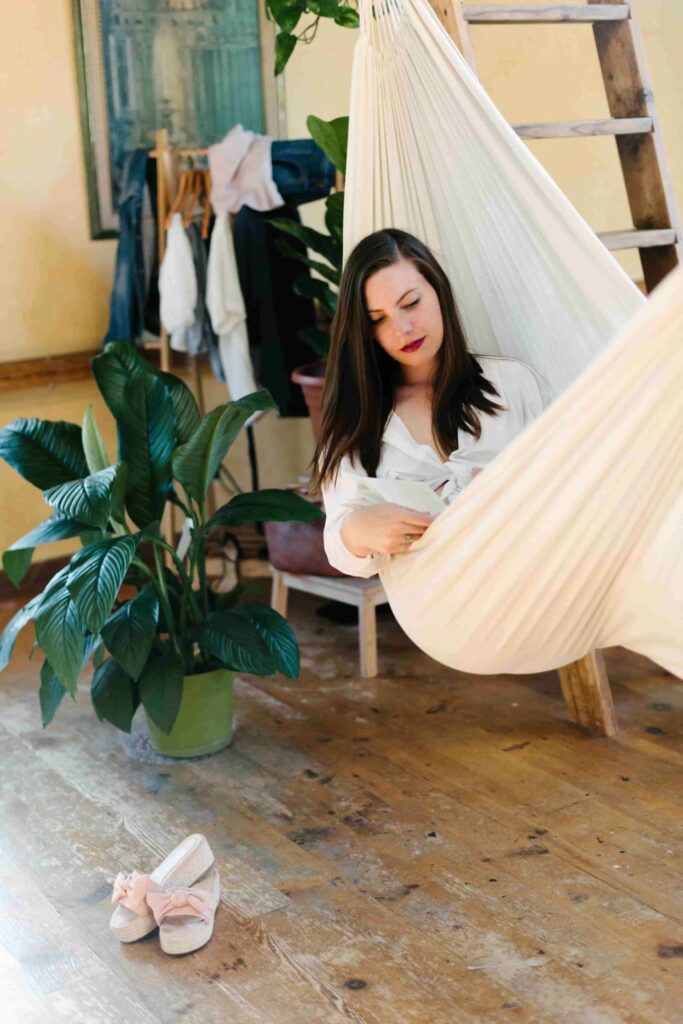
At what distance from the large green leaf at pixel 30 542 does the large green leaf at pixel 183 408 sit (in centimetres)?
29

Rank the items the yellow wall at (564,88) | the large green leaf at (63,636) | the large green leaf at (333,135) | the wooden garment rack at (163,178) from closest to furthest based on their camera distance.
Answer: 1. the large green leaf at (63,636)
2. the large green leaf at (333,135)
3. the wooden garment rack at (163,178)
4. the yellow wall at (564,88)

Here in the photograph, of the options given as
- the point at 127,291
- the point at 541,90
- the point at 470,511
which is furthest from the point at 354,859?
the point at 541,90

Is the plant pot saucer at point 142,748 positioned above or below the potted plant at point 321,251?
below

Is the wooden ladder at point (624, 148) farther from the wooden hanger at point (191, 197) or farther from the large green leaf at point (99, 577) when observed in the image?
the wooden hanger at point (191, 197)

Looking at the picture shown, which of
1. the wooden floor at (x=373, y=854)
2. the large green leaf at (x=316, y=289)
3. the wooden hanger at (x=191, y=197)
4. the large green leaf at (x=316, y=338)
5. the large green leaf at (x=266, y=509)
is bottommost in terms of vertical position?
the wooden floor at (x=373, y=854)

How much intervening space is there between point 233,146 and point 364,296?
53.6 inches

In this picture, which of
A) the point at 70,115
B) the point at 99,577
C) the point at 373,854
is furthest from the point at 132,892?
the point at 70,115

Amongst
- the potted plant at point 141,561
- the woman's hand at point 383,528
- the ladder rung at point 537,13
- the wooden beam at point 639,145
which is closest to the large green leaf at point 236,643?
the potted plant at point 141,561

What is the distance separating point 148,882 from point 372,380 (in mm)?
870

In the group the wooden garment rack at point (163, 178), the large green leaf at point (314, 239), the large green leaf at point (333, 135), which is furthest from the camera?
the wooden garment rack at point (163, 178)

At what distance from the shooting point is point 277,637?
2348mm

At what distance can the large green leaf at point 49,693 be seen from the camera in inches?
89.6

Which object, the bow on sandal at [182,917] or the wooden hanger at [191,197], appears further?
the wooden hanger at [191,197]

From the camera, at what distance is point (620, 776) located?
2.31m
